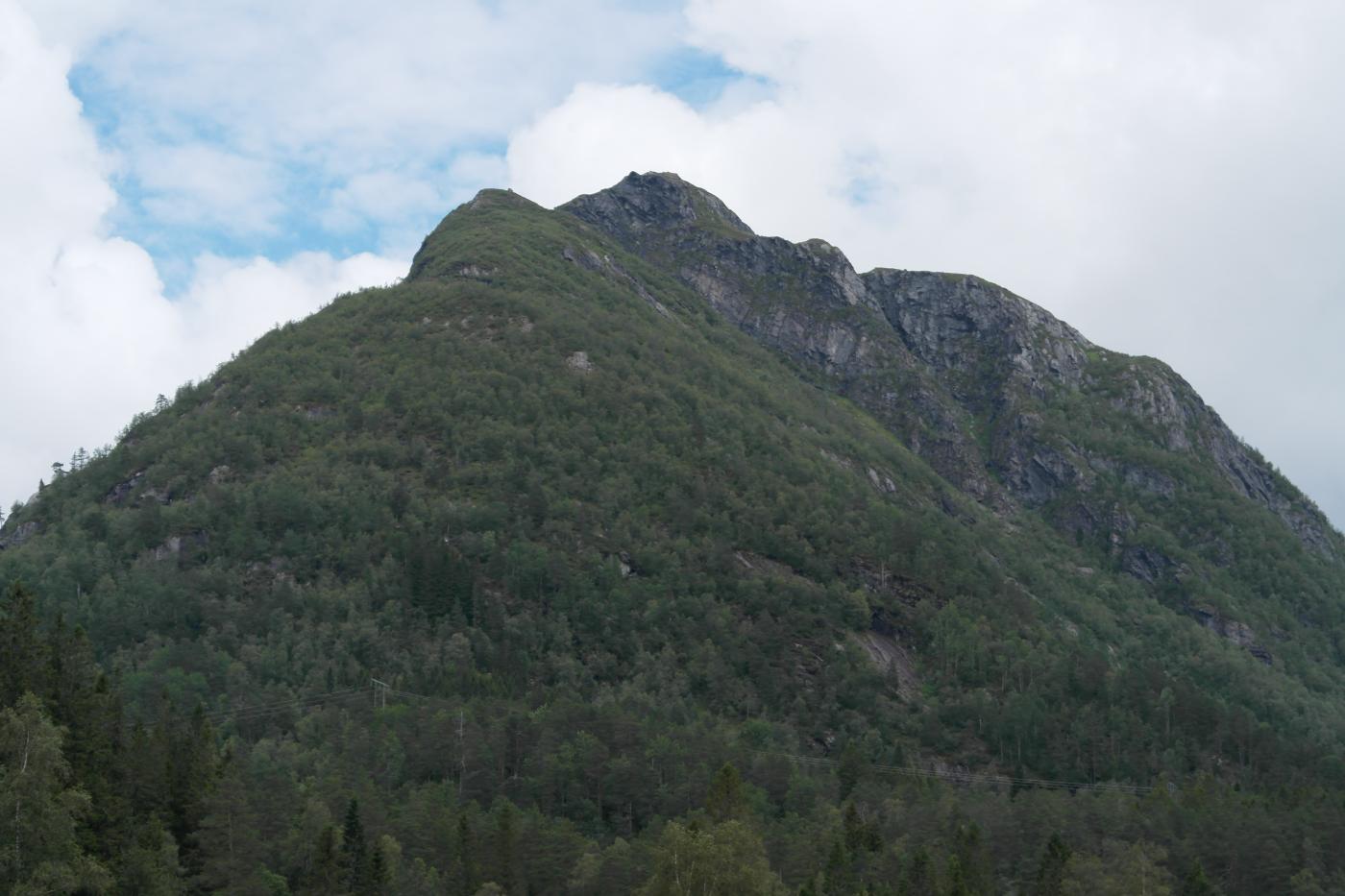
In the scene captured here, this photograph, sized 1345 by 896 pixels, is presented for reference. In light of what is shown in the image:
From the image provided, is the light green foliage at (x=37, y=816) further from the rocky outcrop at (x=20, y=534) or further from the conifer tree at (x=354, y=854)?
the rocky outcrop at (x=20, y=534)

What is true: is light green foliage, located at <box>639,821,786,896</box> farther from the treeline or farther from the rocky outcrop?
the rocky outcrop

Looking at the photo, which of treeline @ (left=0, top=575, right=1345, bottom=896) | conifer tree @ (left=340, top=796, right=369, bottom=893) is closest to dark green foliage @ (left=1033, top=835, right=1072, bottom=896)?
treeline @ (left=0, top=575, right=1345, bottom=896)

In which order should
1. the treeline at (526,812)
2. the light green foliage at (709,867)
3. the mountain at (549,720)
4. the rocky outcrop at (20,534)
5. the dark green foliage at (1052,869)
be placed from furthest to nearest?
the rocky outcrop at (20,534) < the dark green foliage at (1052,869) < the mountain at (549,720) < the treeline at (526,812) < the light green foliage at (709,867)

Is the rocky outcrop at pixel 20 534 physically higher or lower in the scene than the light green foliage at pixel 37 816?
higher

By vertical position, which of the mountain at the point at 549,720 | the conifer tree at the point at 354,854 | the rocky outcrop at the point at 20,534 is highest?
the rocky outcrop at the point at 20,534

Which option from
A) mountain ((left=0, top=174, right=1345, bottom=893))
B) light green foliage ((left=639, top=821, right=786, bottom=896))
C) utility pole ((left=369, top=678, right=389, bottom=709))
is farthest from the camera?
utility pole ((left=369, top=678, right=389, bottom=709))

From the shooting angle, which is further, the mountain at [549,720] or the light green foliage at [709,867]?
the mountain at [549,720]

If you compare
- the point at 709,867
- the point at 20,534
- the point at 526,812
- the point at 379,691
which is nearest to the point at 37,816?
the point at 709,867

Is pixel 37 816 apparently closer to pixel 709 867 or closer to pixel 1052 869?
pixel 709 867

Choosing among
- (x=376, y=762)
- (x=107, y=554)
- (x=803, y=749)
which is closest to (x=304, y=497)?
(x=107, y=554)

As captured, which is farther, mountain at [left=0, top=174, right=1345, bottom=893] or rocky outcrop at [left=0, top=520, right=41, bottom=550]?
rocky outcrop at [left=0, top=520, right=41, bottom=550]

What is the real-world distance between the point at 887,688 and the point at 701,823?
88.3m

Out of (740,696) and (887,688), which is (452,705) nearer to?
(740,696)

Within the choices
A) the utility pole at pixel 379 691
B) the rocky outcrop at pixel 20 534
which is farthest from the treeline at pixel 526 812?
the rocky outcrop at pixel 20 534
